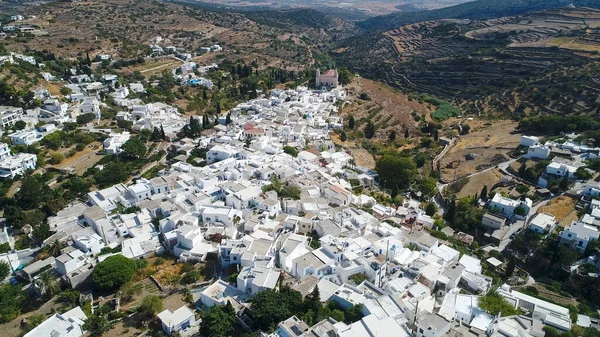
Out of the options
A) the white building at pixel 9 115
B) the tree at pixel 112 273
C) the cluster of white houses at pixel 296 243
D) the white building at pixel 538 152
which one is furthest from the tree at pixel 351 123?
the white building at pixel 9 115

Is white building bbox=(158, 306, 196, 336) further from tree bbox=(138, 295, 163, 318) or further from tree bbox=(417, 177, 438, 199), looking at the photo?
tree bbox=(417, 177, 438, 199)

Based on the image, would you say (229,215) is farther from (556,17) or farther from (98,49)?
(556,17)

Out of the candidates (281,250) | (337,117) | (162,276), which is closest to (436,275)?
(281,250)

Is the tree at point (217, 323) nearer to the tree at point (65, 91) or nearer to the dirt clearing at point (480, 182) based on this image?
the dirt clearing at point (480, 182)

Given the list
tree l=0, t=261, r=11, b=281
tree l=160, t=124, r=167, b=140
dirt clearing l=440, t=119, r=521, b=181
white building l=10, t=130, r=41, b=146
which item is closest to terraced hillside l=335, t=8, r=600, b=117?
dirt clearing l=440, t=119, r=521, b=181

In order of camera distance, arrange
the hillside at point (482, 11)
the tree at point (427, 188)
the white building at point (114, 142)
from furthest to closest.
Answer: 1. the hillside at point (482, 11)
2. the white building at point (114, 142)
3. the tree at point (427, 188)

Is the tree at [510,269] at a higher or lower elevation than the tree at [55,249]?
lower
